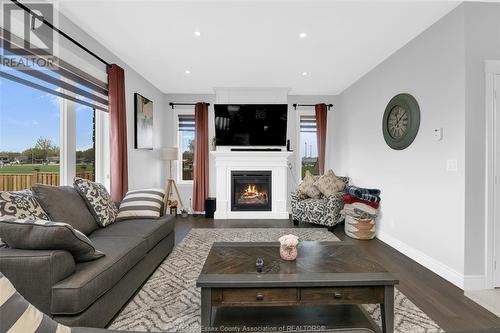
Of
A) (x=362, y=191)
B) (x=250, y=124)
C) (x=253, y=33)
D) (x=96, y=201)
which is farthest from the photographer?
(x=250, y=124)

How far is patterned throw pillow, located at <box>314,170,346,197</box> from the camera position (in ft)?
15.8

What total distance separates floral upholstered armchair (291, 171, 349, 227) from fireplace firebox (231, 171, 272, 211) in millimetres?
754

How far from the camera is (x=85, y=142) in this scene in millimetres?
3443

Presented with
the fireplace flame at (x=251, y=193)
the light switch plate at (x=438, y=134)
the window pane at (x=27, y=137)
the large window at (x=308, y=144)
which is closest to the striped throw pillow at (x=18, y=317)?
the window pane at (x=27, y=137)

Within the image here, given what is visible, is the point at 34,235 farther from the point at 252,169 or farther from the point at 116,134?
the point at 252,169

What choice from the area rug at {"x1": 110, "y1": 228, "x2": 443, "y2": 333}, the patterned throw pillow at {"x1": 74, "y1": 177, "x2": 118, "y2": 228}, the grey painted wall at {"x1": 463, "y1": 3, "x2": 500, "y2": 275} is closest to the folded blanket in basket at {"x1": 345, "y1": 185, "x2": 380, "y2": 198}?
the grey painted wall at {"x1": 463, "y1": 3, "x2": 500, "y2": 275}

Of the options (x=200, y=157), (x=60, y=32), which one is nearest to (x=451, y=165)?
(x=60, y=32)

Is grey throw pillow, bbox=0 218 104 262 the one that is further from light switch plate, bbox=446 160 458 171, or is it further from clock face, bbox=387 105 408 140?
clock face, bbox=387 105 408 140

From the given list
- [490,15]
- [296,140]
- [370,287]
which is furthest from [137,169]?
[490,15]

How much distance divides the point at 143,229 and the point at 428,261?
3190 mm

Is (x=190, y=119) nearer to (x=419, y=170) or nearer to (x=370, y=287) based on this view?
(x=419, y=170)

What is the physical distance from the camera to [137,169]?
14.9 ft

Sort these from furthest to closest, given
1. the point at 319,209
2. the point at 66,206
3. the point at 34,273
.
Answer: the point at 319,209 → the point at 66,206 → the point at 34,273

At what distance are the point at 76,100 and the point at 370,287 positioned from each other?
3479 mm
